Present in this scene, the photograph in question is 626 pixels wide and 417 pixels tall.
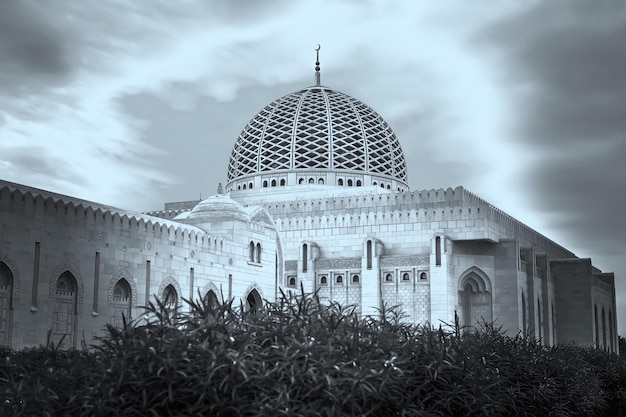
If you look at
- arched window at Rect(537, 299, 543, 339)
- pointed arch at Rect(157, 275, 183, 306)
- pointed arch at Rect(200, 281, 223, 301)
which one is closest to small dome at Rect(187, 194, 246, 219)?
pointed arch at Rect(200, 281, 223, 301)

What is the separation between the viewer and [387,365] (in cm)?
582

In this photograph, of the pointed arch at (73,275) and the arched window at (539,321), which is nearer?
the pointed arch at (73,275)

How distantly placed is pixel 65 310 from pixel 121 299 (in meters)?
1.78

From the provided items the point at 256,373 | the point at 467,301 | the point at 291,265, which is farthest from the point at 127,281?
the point at 467,301

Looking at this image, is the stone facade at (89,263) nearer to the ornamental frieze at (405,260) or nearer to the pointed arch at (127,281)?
the pointed arch at (127,281)

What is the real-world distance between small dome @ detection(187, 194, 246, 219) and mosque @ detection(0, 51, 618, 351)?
55 mm

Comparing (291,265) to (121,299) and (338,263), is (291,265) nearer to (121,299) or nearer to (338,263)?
(338,263)

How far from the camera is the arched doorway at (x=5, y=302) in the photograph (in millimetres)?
14617

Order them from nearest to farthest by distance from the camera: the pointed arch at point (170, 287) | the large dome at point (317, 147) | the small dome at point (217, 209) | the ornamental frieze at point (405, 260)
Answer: the pointed arch at point (170, 287) → the small dome at point (217, 209) → the ornamental frieze at point (405, 260) → the large dome at point (317, 147)

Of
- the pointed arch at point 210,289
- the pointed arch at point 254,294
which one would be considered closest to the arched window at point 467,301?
the pointed arch at point 254,294

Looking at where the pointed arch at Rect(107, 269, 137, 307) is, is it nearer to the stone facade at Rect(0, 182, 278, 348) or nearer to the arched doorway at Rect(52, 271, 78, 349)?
the stone facade at Rect(0, 182, 278, 348)

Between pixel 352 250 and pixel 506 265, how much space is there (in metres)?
5.50

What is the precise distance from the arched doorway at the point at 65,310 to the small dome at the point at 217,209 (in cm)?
576

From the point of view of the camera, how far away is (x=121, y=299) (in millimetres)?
17656
